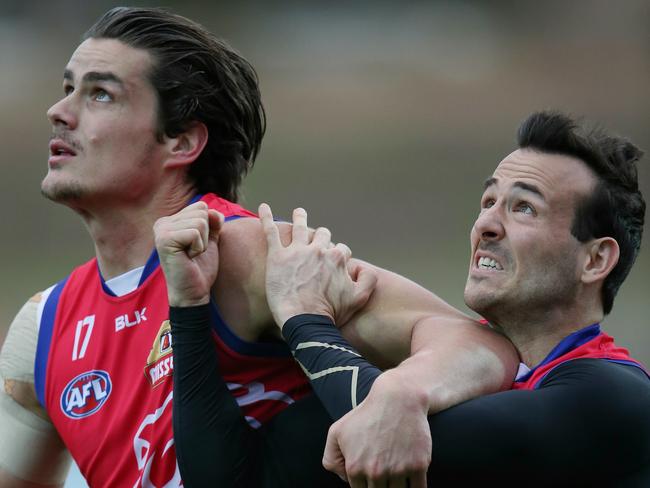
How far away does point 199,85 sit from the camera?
3559 mm

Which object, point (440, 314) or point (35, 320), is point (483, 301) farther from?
point (35, 320)


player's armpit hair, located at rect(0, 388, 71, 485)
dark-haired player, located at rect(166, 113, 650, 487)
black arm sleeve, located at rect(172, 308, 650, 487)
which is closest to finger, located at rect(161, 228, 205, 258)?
dark-haired player, located at rect(166, 113, 650, 487)

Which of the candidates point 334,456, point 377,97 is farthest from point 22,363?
point 377,97

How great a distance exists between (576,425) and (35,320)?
1.86 metres

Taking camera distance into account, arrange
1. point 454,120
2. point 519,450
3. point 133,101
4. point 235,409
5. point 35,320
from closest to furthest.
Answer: point 519,450
point 235,409
point 133,101
point 35,320
point 454,120

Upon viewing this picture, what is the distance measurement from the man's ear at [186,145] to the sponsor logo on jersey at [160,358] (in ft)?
1.72

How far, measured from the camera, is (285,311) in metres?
2.92

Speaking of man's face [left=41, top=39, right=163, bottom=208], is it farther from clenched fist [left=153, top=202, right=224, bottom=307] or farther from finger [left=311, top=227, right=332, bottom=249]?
finger [left=311, top=227, right=332, bottom=249]

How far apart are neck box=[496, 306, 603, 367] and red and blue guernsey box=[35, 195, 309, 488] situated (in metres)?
0.64

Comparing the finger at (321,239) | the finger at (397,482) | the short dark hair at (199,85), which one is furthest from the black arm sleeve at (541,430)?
the short dark hair at (199,85)

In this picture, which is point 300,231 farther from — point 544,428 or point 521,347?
point 544,428

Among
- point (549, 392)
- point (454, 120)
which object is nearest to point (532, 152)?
point (549, 392)

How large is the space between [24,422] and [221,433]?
3.58ft

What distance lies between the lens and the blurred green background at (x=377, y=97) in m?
10.8
